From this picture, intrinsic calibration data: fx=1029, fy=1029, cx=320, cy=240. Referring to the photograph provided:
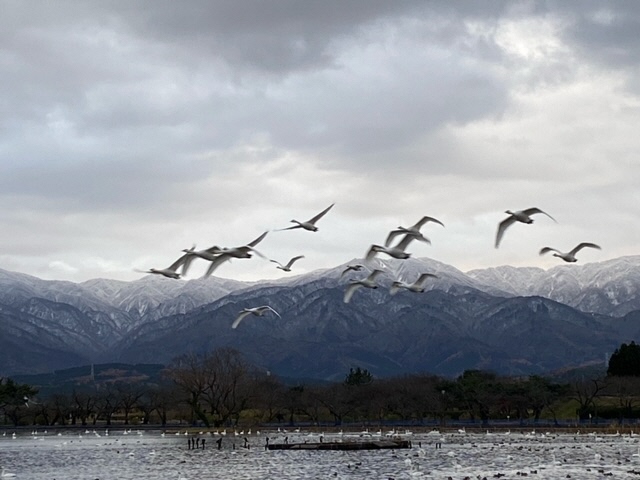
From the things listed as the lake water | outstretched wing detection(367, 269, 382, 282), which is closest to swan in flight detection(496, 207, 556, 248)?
outstretched wing detection(367, 269, 382, 282)

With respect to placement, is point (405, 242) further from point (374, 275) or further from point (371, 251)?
point (374, 275)

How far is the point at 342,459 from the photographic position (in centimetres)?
6675

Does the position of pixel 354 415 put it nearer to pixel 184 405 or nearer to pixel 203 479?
pixel 184 405

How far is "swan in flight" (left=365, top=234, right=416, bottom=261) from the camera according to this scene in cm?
3931

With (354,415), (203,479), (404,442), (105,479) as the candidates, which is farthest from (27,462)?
(354,415)

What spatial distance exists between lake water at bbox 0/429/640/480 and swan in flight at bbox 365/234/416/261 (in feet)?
55.8

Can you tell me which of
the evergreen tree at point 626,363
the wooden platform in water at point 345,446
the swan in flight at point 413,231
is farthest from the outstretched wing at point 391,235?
the evergreen tree at point 626,363

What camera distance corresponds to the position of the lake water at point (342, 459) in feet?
186

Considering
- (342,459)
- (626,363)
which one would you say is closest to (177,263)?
(342,459)

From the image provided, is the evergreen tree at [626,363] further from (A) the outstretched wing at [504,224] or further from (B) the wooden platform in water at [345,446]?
(A) the outstretched wing at [504,224]

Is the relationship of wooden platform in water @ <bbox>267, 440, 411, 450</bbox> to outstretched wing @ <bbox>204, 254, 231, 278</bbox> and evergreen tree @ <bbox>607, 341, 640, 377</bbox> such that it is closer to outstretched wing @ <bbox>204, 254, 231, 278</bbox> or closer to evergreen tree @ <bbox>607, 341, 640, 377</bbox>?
outstretched wing @ <bbox>204, 254, 231, 278</bbox>

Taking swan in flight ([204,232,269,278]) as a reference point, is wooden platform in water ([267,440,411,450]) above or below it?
below

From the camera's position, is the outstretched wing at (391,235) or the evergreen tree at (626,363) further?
the evergreen tree at (626,363)

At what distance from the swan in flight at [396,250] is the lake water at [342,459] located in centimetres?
1702
